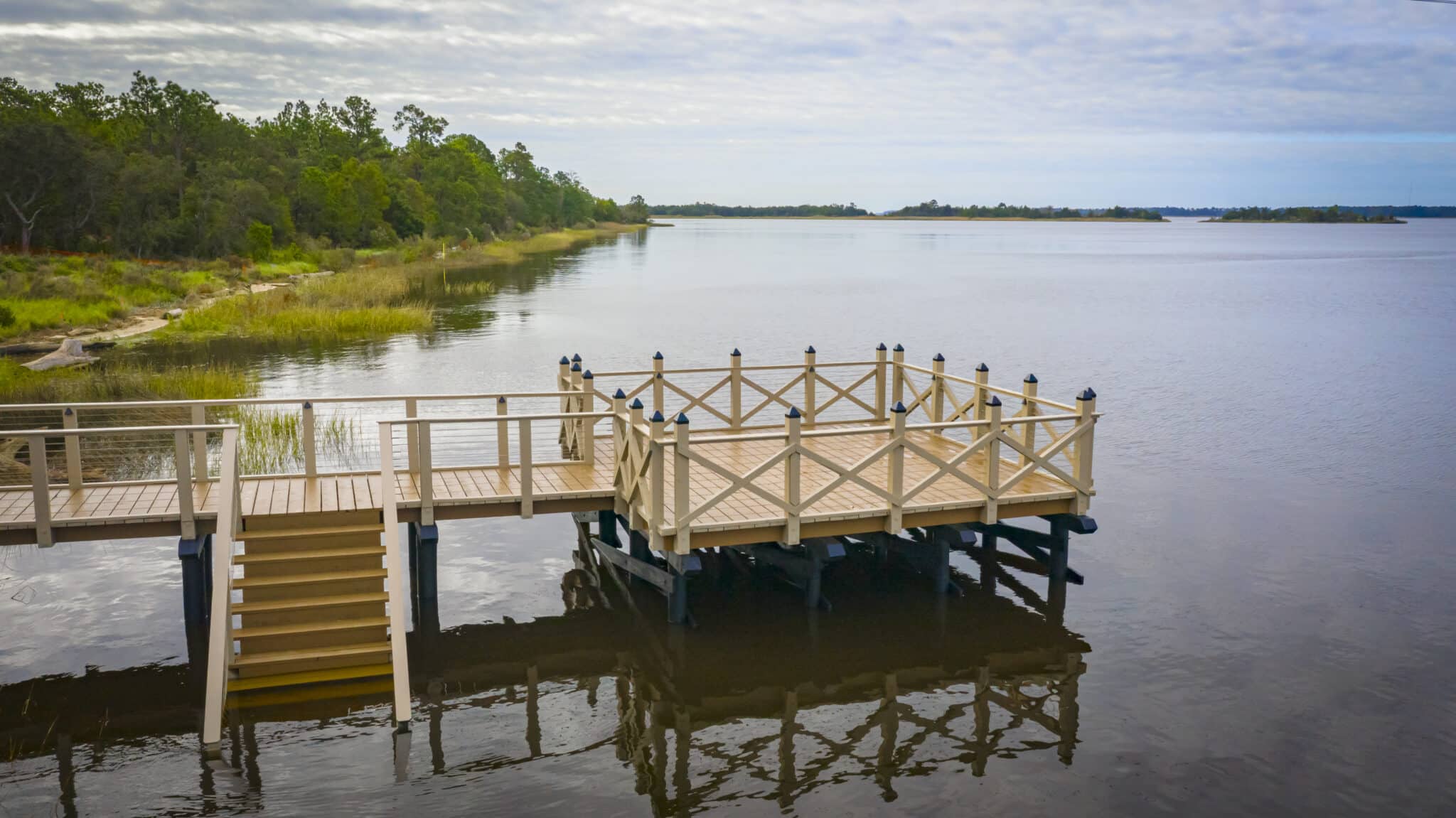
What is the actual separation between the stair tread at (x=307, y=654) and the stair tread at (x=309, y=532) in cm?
122

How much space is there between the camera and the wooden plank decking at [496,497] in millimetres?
12055

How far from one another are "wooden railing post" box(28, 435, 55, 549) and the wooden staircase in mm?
1910

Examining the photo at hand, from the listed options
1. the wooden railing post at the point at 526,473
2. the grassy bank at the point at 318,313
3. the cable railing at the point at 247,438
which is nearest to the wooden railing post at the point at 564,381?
the cable railing at the point at 247,438

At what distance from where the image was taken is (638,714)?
11.3m

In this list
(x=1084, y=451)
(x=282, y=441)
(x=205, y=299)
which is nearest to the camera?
(x=1084, y=451)

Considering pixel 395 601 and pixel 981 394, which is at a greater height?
pixel 981 394

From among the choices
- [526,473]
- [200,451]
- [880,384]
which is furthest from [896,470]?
[200,451]

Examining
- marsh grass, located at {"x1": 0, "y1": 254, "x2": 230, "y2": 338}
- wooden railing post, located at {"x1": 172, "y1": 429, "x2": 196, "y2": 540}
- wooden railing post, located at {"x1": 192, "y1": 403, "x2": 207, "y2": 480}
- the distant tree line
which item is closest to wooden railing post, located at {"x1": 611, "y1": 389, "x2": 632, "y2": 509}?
wooden railing post, located at {"x1": 172, "y1": 429, "x2": 196, "y2": 540}

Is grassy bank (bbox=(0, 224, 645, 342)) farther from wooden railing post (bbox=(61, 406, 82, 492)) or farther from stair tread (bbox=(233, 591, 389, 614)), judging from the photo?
stair tread (bbox=(233, 591, 389, 614))

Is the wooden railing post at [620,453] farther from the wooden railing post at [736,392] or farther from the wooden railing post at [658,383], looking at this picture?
the wooden railing post at [736,392]

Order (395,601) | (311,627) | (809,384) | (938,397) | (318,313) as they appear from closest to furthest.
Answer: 1. (395,601)
2. (311,627)
3. (938,397)
4. (809,384)
5. (318,313)

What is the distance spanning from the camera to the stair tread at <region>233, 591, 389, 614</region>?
37.0 feet

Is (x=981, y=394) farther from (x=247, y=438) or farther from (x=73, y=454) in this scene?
(x=247, y=438)

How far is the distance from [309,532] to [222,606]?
1.59 metres
